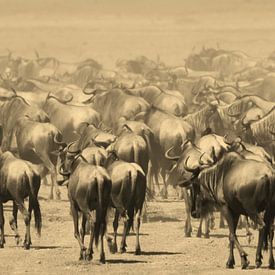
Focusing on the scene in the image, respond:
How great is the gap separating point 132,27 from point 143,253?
62744 mm

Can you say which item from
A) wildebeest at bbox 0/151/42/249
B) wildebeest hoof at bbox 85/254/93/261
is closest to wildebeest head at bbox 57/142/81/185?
wildebeest at bbox 0/151/42/249

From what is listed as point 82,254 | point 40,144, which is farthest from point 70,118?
point 82,254

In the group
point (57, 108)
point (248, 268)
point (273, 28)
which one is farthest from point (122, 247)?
point (273, 28)

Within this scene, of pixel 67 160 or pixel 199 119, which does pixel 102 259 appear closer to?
pixel 67 160

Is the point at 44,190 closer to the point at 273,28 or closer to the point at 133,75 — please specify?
the point at 133,75

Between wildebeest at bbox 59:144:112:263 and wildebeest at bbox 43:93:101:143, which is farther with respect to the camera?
wildebeest at bbox 43:93:101:143

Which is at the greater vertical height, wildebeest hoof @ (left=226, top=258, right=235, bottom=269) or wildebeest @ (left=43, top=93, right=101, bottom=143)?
wildebeest @ (left=43, top=93, right=101, bottom=143)

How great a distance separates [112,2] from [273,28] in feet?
52.0

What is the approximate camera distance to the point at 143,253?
58.2 ft

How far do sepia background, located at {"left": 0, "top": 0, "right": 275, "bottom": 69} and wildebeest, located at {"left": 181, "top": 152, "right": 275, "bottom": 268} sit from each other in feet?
153

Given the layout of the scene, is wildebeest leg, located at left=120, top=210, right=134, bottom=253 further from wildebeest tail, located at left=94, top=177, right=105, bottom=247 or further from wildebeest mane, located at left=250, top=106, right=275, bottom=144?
wildebeest mane, located at left=250, top=106, right=275, bottom=144

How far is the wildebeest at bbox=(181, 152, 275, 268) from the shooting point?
51.5ft

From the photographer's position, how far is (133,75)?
46781mm

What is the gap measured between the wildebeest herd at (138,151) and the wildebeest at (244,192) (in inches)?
0.5
